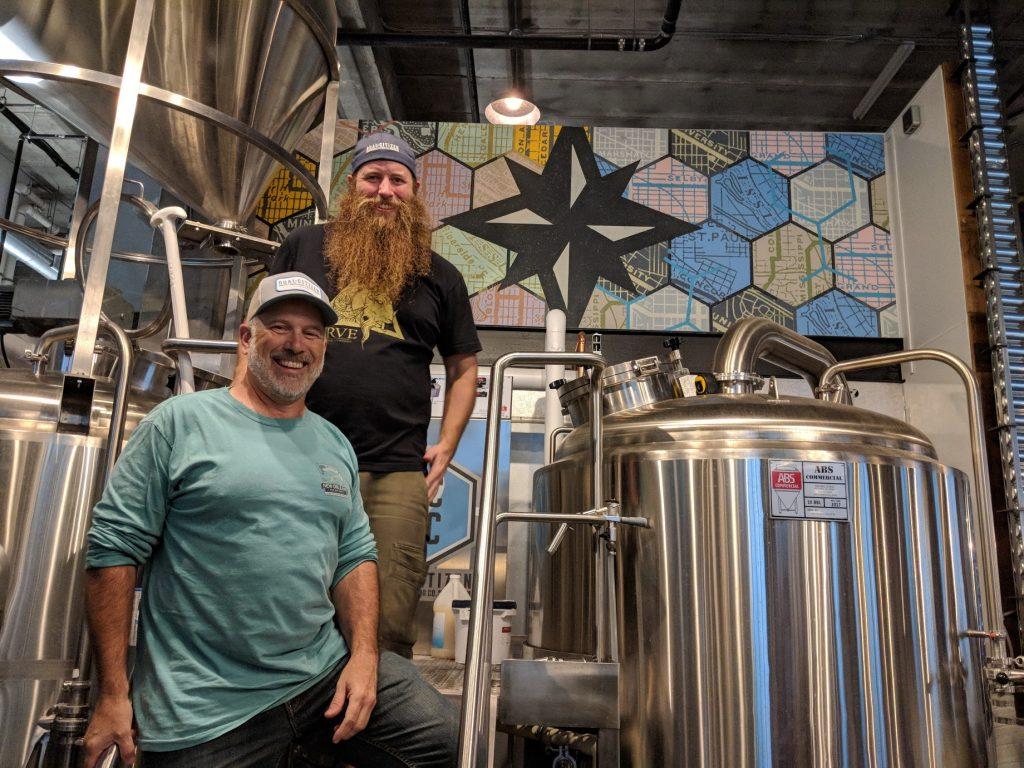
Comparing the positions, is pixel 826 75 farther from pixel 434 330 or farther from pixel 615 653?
pixel 615 653

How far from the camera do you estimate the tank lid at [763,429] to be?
7.36ft

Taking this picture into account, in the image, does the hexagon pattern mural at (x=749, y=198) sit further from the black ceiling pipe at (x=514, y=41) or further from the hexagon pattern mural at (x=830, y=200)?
the black ceiling pipe at (x=514, y=41)

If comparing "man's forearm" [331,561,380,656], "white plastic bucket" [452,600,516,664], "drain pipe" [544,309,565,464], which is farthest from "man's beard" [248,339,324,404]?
"drain pipe" [544,309,565,464]

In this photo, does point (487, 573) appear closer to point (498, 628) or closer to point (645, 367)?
point (645, 367)

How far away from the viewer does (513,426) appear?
4.56 meters

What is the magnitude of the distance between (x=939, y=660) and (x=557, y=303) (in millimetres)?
3019

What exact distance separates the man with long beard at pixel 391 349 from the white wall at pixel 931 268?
9.87ft

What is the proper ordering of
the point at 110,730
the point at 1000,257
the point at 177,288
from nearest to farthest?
the point at 110,730, the point at 177,288, the point at 1000,257

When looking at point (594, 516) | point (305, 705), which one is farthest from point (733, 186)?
point (305, 705)

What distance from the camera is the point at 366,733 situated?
1698 millimetres

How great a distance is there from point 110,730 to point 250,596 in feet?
1.08

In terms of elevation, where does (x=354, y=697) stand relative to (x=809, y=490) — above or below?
below

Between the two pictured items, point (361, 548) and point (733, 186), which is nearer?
point (361, 548)

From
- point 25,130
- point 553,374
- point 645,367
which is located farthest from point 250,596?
point 25,130
